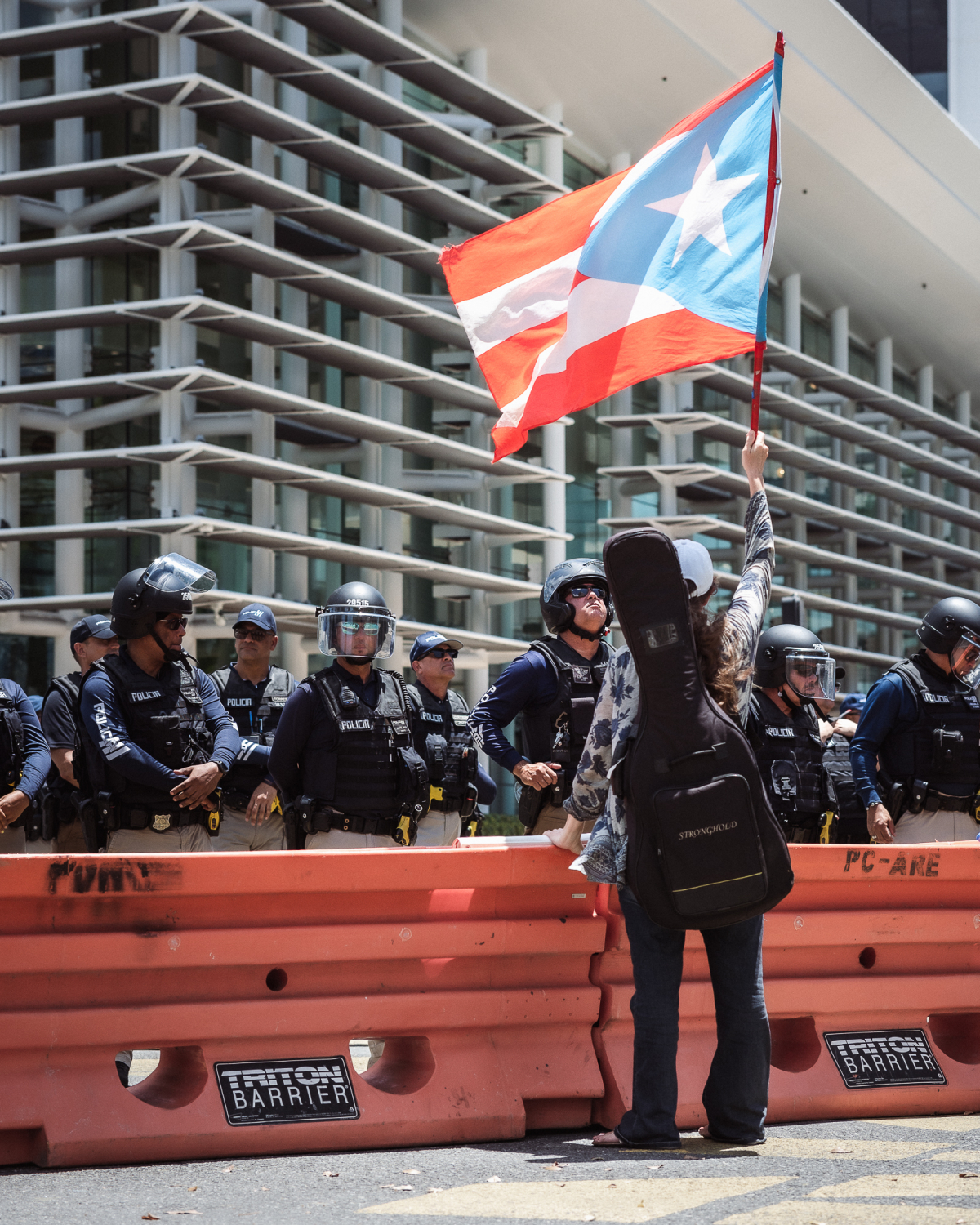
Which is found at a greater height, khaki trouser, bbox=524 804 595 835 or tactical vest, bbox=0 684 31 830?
tactical vest, bbox=0 684 31 830

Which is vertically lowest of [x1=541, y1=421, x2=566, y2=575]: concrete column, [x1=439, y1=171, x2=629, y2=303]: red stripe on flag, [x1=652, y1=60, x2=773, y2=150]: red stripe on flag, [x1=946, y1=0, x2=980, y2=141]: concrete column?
[x1=439, y1=171, x2=629, y2=303]: red stripe on flag

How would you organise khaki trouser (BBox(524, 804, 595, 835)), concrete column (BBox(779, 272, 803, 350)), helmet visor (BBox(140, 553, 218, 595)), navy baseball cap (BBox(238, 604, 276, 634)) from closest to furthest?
helmet visor (BBox(140, 553, 218, 595)) → khaki trouser (BBox(524, 804, 595, 835)) → navy baseball cap (BBox(238, 604, 276, 634)) → concrete column (BBox(779, 272, 803, 350))

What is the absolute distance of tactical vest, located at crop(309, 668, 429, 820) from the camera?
23.4 feet

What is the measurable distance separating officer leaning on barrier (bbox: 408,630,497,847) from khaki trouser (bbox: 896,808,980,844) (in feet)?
9.89

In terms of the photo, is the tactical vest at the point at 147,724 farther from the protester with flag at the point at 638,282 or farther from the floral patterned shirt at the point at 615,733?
the floral patterned shirt at the point at 615,733

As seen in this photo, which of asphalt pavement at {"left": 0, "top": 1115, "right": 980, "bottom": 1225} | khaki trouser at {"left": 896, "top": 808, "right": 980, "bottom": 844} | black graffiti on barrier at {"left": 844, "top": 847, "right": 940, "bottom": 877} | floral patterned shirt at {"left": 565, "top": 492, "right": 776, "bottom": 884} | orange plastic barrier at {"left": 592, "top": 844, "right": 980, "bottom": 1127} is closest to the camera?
asphalt pavement at {"left": 0, "top": 1115, "right": 980, "bottom": 1225}

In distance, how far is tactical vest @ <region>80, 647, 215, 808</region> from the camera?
22.1ft

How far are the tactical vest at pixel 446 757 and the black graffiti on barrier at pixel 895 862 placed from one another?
4511 millimetres

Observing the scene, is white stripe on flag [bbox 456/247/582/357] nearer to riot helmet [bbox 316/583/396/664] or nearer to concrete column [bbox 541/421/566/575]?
riot helmet [bbox 316/583/396/664]

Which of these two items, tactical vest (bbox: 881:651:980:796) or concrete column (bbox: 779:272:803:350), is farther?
concrete column (bbox: 779:272:803:350)

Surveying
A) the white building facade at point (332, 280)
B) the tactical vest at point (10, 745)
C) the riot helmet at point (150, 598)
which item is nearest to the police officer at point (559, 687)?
the riot helmet at point (150, 598)

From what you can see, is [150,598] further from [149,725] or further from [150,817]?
[150,817]

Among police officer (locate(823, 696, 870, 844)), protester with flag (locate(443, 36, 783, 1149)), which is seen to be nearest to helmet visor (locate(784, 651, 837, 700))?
police officer (locate(823, 696, 870, 844))

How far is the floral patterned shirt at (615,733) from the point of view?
4938 millimetres
